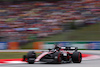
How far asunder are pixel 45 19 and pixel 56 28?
5.14 feet

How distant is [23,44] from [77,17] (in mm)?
5203

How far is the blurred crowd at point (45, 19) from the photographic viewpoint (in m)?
21.0

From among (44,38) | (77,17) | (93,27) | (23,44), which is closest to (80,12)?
(77,17)

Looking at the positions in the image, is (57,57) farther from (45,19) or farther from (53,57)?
(45,19)

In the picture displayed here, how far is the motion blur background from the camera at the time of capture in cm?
2050

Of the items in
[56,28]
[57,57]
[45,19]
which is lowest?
[57,57]

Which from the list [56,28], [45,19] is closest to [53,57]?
[56,28]

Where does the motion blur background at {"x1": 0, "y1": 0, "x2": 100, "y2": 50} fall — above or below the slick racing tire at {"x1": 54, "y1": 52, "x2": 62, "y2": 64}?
above

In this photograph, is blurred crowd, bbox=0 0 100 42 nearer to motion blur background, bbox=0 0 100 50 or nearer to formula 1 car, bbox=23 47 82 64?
motion blur background, bbox=0 0 100 50

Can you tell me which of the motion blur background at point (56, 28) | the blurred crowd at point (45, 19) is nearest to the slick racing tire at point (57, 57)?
the motion blur background at point (56, 28)

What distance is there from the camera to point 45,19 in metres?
22.2

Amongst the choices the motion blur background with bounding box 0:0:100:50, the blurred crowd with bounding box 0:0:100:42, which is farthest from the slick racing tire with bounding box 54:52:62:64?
the blurred crowd with bounding box 0:0:100:42

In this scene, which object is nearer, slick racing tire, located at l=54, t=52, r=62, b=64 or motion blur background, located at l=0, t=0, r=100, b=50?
slick racing tire, located at l=54, t=52, r=62, b=64

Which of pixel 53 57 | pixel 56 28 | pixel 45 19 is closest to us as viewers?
pixel 53 57
